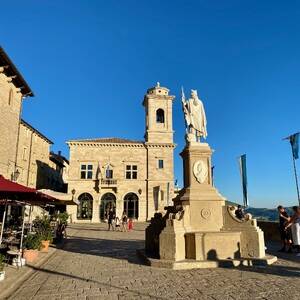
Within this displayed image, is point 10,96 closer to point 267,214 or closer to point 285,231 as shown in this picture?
point 285,231

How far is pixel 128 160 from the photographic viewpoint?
40.4 metres

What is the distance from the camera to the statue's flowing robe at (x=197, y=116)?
460 inches

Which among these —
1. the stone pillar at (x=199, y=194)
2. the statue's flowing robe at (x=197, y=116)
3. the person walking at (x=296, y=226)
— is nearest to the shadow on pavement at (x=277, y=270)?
the stone pillar at (x=199, y=194)

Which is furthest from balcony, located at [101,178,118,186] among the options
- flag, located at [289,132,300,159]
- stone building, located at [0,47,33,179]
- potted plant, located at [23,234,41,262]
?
potted plant, located at [23,234,41,262]

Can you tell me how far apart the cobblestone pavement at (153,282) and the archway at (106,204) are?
99.1 feet

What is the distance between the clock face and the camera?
35.1 feet

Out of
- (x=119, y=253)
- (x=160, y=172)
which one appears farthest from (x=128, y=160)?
(x=119, y=253)

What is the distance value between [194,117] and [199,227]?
4.23m

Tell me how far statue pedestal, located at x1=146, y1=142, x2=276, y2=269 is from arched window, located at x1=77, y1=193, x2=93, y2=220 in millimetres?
29406

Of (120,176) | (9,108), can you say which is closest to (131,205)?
(120,176)

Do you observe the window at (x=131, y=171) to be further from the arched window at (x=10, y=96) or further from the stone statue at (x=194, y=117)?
the stone statue at (x=194, y=117)

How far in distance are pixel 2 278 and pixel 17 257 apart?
7.36 feet

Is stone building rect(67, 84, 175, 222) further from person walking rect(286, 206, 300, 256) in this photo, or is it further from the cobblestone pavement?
the cobblestone pavement

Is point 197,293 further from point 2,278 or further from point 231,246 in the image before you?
point 2,278
